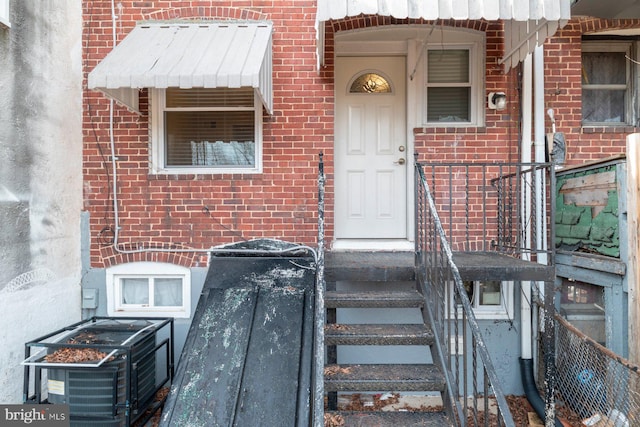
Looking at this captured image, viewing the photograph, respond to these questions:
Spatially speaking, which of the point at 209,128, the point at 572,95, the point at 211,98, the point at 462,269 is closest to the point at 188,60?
the point at 211,98

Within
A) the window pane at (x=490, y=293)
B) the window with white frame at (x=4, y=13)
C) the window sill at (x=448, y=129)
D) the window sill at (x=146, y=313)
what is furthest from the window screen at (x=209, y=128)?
→ the window pane at (x=490, y=293)

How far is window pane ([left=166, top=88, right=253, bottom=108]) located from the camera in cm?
468

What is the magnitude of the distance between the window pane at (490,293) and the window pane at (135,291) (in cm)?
371

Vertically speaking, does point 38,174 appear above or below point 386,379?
above

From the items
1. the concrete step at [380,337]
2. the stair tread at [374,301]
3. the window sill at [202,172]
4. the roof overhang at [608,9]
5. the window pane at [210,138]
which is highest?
the roof overhang at [608,9]

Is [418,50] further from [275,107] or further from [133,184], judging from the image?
[133,184]

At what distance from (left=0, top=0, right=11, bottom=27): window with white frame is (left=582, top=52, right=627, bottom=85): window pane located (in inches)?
232

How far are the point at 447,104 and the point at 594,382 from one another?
313 cm

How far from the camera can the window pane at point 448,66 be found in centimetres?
482

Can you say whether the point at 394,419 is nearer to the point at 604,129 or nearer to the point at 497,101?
the point at 497,101

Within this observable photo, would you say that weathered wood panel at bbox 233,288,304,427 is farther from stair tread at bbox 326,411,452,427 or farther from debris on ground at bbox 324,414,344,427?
stair tread at bbox 326,411,452,427

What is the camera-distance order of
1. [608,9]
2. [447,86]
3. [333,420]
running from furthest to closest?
[447,86] → [608,9] → [333,420]

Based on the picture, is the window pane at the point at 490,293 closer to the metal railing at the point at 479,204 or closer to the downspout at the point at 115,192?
the metal railing at the point at 479,204

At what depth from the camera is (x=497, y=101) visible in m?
4.52
